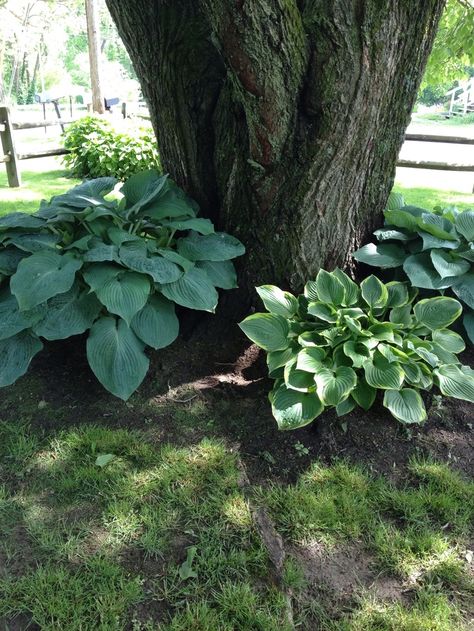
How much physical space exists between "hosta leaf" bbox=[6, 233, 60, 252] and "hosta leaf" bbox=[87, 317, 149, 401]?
0.56m

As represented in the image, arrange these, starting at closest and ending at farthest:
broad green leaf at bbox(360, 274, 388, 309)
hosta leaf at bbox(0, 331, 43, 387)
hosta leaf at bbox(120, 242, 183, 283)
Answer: hosta leaf at bbox(0, 331, 43, 387), hosta leaf at bbox(120, 242, 183, 283), broad green leaf at bbox(360, 274, 388, 309)

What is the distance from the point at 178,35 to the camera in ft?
10.1

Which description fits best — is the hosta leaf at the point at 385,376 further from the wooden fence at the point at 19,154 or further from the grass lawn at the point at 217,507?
the wooden fence at the point at 19,154

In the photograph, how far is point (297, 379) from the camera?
272 cm

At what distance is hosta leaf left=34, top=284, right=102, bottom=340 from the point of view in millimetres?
2822

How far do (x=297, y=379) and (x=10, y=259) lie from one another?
171 centimetres

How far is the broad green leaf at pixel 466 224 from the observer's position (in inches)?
131

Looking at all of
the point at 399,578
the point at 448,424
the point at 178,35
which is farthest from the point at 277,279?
the point at 399,578

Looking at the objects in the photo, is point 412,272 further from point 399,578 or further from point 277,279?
point 399,578

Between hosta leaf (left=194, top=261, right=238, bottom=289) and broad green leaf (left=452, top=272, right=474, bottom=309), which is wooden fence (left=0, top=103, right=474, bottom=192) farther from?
hosta leaf (left=194, top=261, right=238, bottom=289)

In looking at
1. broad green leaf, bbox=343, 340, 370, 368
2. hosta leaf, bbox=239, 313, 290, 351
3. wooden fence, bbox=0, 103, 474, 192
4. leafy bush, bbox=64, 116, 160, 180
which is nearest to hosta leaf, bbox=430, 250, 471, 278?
broad green leaf, bbox=343, 340, 370, 368

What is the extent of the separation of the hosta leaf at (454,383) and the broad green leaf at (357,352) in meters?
0.38

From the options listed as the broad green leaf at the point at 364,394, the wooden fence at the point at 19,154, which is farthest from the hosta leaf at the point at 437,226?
the wooden fence at the point at 19,154

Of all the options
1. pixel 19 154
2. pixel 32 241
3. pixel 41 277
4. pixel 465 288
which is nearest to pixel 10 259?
pixel 32 241
